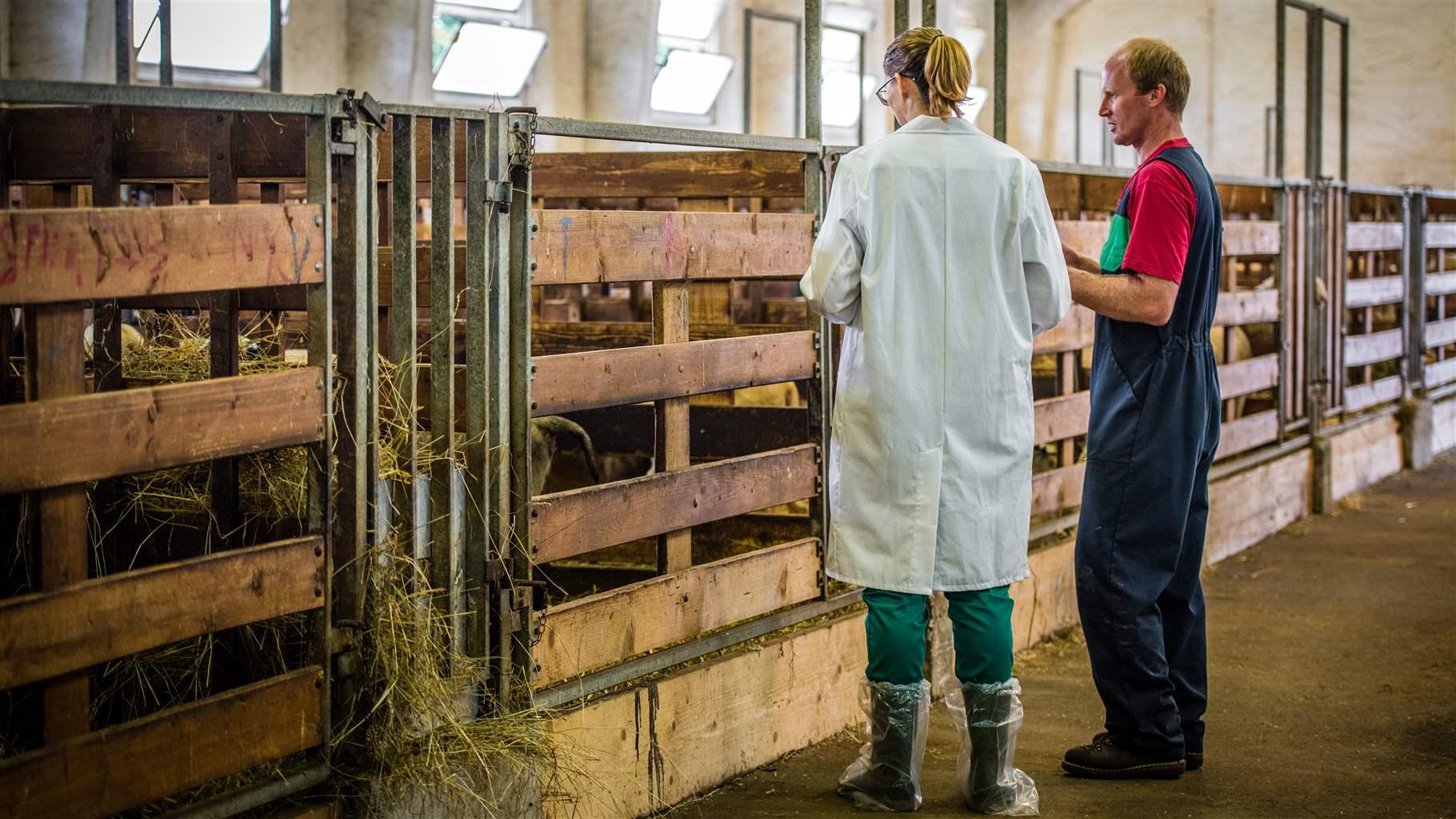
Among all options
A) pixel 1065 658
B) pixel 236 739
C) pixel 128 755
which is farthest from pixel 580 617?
pixel 1065 658

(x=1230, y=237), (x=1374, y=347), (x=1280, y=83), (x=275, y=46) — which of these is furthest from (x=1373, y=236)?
(x=275, y=46)

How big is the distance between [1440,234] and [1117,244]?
8.09 meters

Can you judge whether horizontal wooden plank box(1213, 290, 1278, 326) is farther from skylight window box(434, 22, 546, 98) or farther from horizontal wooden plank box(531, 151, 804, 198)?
skylight window box(434, 22, 546, 98)

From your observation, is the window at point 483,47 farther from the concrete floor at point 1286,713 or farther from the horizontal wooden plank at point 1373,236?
the concrete floor at point 1286,713

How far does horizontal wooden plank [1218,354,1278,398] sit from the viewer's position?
6980 mm

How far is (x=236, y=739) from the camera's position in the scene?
8.79 ft

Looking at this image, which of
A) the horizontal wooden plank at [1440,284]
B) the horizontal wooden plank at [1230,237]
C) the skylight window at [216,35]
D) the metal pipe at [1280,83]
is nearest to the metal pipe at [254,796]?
the horizontal wooden plank at [1230,237]

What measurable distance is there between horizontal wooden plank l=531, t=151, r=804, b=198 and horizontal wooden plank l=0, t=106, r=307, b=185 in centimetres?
185

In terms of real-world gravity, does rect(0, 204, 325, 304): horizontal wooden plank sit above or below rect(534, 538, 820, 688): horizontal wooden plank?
above

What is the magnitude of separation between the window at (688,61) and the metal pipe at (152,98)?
13.7 meters

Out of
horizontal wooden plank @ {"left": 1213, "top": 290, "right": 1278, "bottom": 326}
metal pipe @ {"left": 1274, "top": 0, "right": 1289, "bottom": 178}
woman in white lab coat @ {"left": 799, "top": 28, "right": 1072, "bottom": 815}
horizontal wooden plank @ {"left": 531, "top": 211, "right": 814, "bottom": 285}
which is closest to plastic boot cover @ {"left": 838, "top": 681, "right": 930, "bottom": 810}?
woman in white lab coat @ {"left": 799, "top": 28, "right": 1072, "bottom": 815}

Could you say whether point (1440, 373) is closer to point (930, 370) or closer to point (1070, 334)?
point (1070, 334)

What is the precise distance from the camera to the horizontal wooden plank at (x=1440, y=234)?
10586mm

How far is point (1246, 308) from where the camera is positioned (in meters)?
7.25
